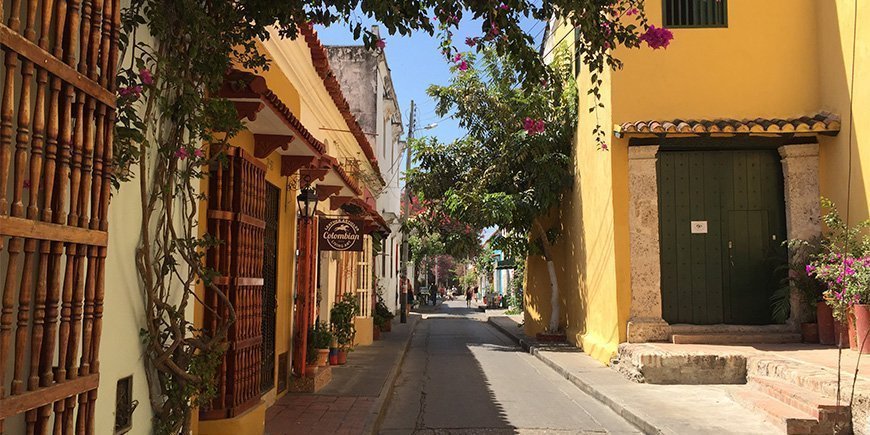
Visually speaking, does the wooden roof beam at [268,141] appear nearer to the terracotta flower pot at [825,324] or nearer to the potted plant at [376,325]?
the terracotta flower pot at [825,324]

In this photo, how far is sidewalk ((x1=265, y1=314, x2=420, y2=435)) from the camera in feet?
23.3

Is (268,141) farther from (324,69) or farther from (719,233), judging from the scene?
(719,233)

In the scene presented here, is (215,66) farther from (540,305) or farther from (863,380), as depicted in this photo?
(540,305)

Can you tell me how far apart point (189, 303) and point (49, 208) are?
7.48 feet

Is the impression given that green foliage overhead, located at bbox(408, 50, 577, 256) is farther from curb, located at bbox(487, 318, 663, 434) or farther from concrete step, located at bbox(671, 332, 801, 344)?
concrete step, located at bbox(671, 332, 801, 344)

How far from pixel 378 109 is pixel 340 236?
16.1 meters

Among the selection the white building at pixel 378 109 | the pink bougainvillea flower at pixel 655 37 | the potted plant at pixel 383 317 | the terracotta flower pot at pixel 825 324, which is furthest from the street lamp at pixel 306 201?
the white building at pixel 378 109

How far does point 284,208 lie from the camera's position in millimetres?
8617

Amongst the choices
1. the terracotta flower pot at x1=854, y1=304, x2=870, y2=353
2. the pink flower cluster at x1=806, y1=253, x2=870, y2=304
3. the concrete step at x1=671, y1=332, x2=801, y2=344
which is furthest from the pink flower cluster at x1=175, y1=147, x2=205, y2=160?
the concrete step at x1=671, y1=332, x2=801, y2=344

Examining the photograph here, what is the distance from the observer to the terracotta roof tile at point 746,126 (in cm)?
1062

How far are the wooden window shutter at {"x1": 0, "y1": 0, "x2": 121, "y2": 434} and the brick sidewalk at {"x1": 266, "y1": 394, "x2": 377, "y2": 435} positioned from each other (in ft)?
12.4

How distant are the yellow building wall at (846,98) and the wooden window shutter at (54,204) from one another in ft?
31.1

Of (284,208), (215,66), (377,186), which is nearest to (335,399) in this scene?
(284,208)

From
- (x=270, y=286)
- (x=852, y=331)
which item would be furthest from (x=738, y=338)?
(x=270, y=286)
